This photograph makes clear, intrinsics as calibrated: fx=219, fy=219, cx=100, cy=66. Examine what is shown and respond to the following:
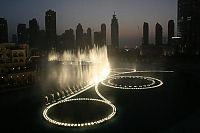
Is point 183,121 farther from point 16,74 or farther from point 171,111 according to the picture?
point 16,74

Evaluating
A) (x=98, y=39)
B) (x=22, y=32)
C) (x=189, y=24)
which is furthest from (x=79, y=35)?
(x=189, y=24)

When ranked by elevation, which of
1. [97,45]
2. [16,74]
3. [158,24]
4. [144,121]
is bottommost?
[144,121]

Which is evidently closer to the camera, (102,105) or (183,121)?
(183,121)

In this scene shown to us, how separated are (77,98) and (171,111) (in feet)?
49.5

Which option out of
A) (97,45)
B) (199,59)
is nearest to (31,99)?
(199,59)

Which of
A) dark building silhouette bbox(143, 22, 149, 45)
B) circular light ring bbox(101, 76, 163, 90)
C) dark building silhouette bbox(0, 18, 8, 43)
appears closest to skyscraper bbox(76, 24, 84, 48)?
dark building silhouette bbox(143, 22, 149, 45)

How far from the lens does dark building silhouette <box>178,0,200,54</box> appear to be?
102m

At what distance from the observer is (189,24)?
10800 cm

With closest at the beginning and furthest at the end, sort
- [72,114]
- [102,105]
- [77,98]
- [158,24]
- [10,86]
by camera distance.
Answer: [72,114]
[102,105]
[77,98]
[10,86]
[158,24]

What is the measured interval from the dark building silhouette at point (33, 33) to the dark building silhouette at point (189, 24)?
3915 inches

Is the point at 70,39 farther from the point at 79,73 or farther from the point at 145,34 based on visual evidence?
the point at 79,73

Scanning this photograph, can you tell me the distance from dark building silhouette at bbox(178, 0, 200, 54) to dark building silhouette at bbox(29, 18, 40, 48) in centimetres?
9944

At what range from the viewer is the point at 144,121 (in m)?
27.2

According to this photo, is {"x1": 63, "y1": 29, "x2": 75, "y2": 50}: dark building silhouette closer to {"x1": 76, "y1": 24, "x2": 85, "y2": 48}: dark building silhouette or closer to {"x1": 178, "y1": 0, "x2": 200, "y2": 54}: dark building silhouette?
{"x1": 76, "y1": 24, "x2": 85, "y2": 48}: dark building silhouette
